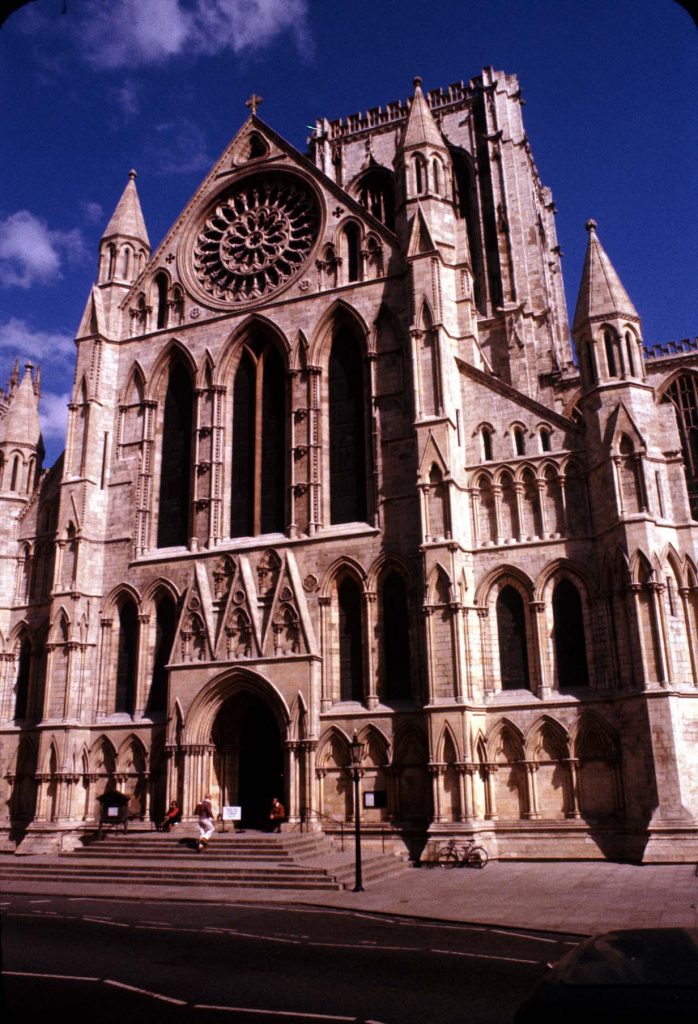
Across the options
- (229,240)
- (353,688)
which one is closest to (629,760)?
(353,688)

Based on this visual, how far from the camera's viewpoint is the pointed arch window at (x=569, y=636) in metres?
23.2

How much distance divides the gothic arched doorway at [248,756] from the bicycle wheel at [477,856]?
22.0 ft

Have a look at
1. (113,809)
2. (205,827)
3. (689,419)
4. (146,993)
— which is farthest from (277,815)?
(689,419)

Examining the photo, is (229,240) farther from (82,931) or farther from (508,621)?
(82,931)

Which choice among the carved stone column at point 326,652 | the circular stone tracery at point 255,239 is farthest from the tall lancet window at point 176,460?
the carved stone column at point 326,652

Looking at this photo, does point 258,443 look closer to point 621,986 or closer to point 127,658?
point 127,658

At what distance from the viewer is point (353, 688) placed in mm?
24891

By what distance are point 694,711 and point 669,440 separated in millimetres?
7445

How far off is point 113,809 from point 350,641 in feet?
27.3

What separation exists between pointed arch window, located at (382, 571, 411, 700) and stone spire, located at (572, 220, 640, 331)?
9.59m

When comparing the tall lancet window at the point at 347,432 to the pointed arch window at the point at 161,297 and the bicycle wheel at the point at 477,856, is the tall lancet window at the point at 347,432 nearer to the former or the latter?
the pointed arch window at the point at 161,297

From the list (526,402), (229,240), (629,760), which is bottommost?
(629,760)

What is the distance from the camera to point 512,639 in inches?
947

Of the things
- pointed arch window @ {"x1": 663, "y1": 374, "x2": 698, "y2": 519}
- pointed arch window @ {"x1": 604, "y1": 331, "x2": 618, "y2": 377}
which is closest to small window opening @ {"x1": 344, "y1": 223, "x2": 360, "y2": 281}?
pointed arch window @ {"x1": 604, "y1": 331, "x2": 618, "y2": 377}
